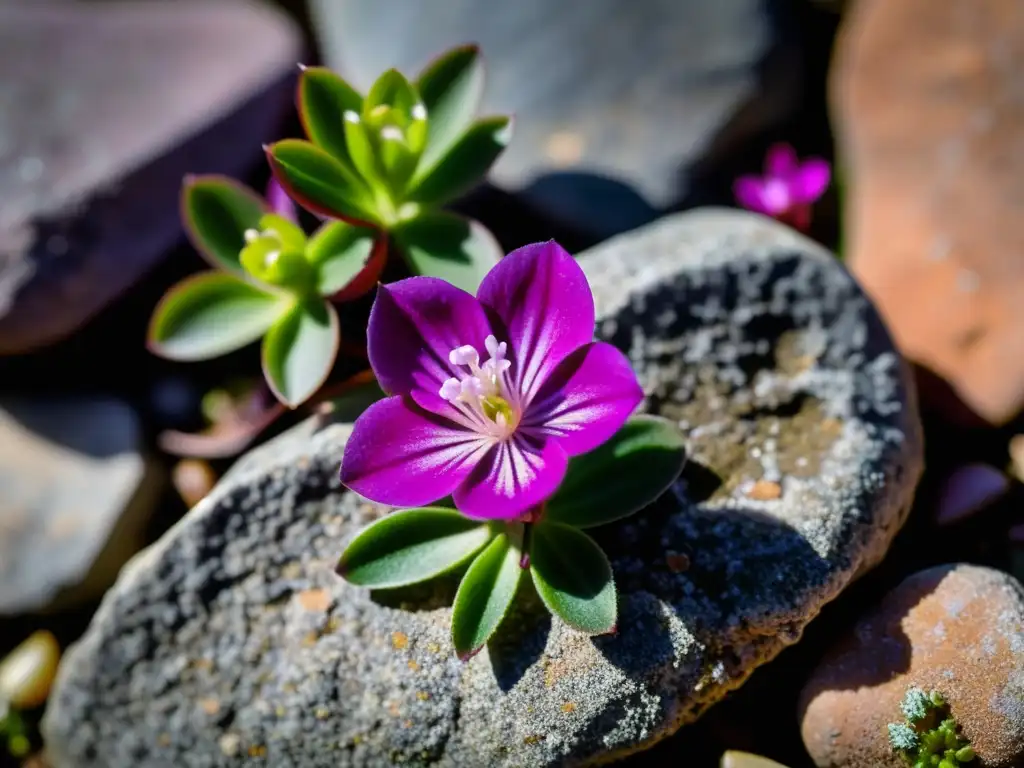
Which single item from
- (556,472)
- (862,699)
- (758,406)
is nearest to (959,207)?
(758,406)

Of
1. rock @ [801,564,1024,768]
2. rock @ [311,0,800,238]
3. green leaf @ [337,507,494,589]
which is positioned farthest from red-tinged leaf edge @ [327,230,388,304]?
rock @ [801,564,1024,768]

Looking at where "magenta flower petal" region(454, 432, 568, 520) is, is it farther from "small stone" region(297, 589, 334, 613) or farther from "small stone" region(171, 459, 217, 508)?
"small stone" region(171, 459, 217, 508)

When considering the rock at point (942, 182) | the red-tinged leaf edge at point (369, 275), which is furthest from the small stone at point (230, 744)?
the rock at point (942, 182)

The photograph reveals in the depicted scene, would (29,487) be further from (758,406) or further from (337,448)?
(758,406)

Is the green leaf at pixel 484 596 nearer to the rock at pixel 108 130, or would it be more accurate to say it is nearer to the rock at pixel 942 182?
the rock at pixel 942 182

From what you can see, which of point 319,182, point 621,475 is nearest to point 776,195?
point 621,475

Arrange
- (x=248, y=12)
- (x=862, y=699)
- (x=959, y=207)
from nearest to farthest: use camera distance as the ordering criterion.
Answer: (x=862, y=699)
(x=959, y=207)
(x=248, y=12)
